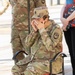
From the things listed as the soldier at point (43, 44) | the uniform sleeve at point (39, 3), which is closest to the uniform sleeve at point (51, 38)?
the soldier at point (43, 44)

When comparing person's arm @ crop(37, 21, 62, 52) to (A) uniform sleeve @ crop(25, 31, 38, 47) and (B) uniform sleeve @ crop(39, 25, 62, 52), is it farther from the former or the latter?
(A) uniform sleeve @ crop(25, 31, 38, 47)

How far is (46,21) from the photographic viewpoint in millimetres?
2941

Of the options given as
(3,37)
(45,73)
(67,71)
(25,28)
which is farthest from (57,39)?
(3,37)

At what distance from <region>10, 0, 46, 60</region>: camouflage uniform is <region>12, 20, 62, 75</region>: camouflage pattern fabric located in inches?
23.5

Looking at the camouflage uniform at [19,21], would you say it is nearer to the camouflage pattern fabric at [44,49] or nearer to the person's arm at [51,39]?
the camouflage pattern fabric at [44,49]

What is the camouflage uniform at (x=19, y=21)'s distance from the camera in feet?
11.9

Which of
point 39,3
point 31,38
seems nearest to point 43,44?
point 31,38

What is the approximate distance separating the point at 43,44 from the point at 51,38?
11 cm

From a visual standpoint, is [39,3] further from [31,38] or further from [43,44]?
[43,44]

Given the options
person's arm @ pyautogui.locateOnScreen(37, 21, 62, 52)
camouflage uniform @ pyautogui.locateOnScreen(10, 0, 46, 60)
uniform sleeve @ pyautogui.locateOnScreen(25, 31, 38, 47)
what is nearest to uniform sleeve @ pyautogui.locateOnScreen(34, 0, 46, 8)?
camouflage uniform @ pyautogui.locateOnScreen(10, 0, 46, 60)

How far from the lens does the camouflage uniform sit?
142 inches

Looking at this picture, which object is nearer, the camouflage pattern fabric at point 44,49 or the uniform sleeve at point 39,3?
the camouflage pattern fabric at point 44,49

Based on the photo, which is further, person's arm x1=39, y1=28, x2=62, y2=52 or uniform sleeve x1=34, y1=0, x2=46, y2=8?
uniform sleeve x1=34, y1=0, x2=46, y2=8

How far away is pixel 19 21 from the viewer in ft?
12.0
